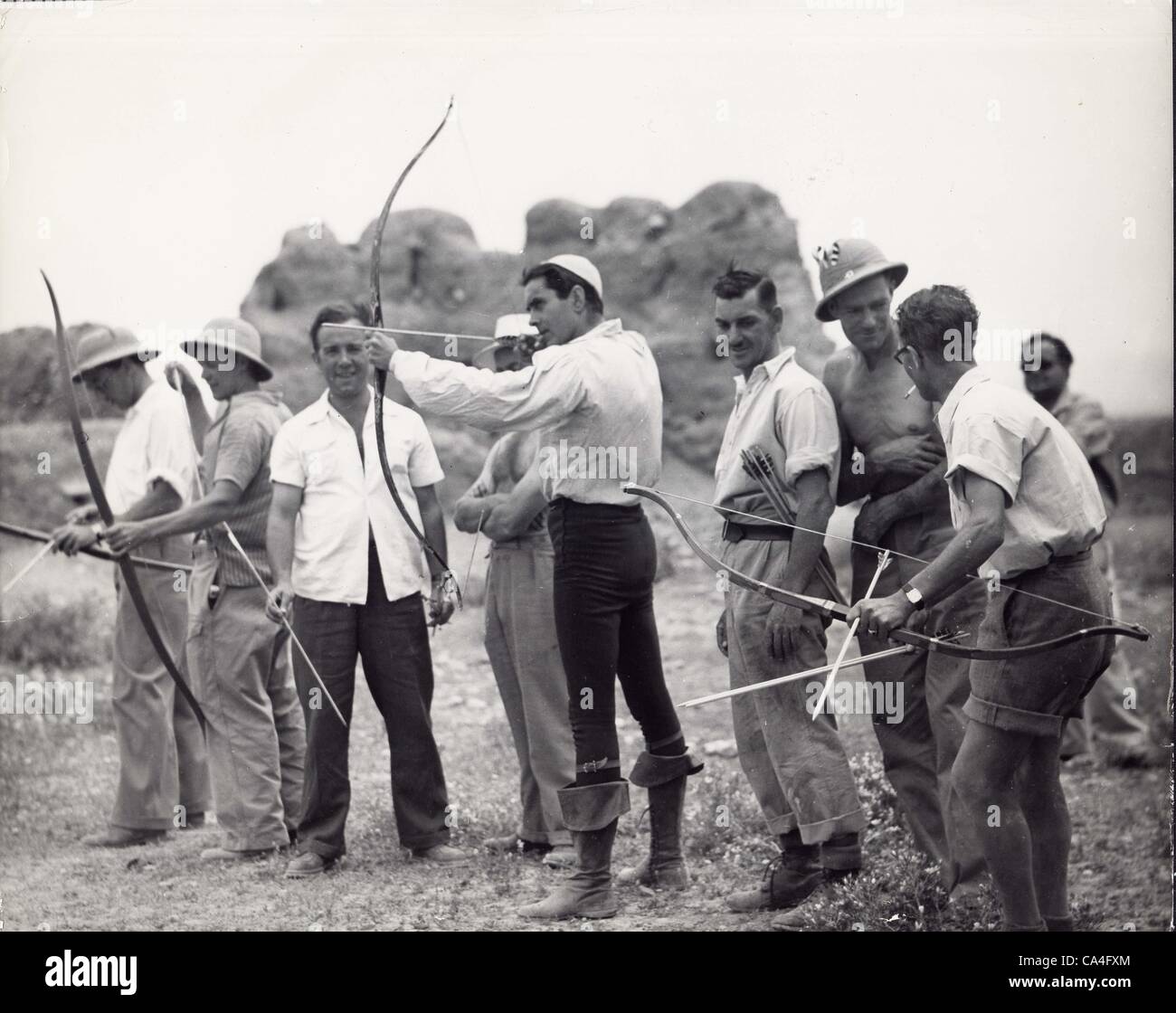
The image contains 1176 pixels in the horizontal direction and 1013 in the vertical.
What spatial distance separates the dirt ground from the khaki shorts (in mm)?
760

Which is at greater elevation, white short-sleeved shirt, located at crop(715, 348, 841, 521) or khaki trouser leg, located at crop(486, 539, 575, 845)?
white short-sleeved shirt, located at crop(715, 348, 841, 521)

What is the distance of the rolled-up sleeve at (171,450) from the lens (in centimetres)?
566

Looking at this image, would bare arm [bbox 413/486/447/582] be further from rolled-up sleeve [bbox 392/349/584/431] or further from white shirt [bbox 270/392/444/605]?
rolled-up sleeve [bbox 392/349/584/431]

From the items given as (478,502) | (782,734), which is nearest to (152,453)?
(478,502)

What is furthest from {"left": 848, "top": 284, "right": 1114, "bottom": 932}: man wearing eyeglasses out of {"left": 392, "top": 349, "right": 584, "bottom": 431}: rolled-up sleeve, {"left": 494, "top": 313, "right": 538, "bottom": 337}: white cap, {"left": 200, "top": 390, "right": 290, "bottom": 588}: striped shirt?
{"left": 200, "top": 390, "right": 290, "bottom": 588}: striped shirt

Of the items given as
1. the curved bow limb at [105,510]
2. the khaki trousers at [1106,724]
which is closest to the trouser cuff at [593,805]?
the curved bow limb at [105,510]

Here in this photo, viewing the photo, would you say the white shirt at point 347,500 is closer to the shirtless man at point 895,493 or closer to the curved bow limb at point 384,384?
the curved bow limb at point 384,384

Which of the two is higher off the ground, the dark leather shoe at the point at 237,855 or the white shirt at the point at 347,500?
the white shirt at the point at 347,500

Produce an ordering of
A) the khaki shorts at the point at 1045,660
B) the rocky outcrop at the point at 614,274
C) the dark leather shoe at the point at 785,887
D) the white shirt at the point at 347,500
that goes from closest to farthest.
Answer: the khaki shorts at the point at 1045,660 → the dark leather shoe at the point at 785,887 → the white shirt at the point at 347,500 → the rocky outcrop at the point at 614,274

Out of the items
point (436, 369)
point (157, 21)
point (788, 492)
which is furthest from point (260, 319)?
point (788, 492)

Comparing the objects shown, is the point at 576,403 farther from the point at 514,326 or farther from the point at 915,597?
the point at 915,597

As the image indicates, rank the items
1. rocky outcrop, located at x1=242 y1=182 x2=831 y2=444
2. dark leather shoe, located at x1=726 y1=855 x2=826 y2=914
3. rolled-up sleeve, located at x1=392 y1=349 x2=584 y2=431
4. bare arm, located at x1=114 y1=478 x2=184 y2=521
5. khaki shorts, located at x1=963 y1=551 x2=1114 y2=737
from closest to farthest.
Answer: khaki shorts, located at x1=963 y1=551 x2=1114 y2=737 < rolled-up sleeve, located at x1=392 y1=349 x2=584 y2=431 < dark leather shoe, located at x1=726 y1=855 x2=826 y2=914 < bare arm, located at x1=114 y1=478 x2=184 y2=521 < rocky outcrop, located at x1=242 y1=182 x2=831 y2=444

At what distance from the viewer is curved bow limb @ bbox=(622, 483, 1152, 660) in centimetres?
419

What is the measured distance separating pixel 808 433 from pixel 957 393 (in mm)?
561
